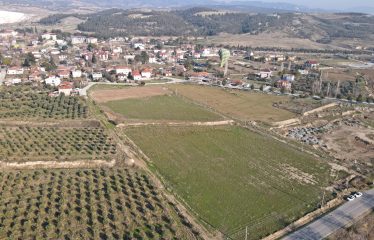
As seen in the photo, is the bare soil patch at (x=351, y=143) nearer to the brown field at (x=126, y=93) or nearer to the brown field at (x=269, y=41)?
the brown field at (x=126, y=93)

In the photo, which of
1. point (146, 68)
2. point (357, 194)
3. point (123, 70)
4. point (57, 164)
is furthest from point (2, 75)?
point (357, 194)

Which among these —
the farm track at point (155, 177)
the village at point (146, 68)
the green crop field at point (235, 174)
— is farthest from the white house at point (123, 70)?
the farm track at point (155, 177)

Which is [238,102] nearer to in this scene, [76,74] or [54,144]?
[54,144]

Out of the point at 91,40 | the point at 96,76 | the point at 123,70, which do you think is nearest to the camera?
the point at 96,76

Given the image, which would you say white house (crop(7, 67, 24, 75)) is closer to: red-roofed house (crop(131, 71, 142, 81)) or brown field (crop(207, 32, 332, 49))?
red-roofed house (crop(131, 71, 142, 81))

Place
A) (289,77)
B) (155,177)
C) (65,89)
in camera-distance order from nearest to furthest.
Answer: (155,177) → (65,89) → (289,77)

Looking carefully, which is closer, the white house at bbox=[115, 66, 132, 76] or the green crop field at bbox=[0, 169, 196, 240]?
the green crop field at bbox=[0, 169, 196, 240]

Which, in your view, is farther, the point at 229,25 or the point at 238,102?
the point at 229,25

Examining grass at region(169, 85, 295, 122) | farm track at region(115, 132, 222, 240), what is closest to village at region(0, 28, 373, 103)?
grass at region(169, 85, 295, 122)
